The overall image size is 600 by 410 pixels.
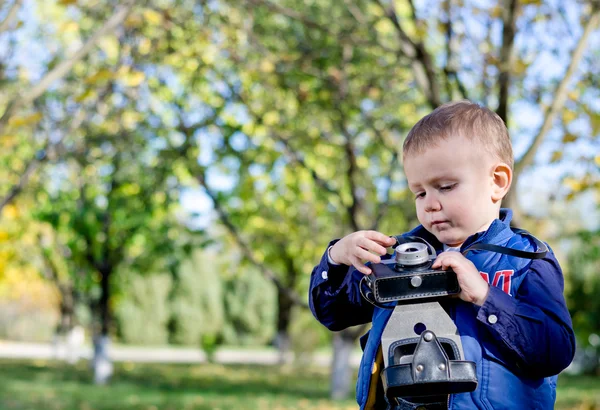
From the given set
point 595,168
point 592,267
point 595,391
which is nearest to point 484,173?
point 595,168

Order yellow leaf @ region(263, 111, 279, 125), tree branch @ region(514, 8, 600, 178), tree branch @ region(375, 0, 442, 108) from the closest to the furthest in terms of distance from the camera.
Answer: tree branch @ region(514, 8, 600, 178) < tree branch @ region(375, 0, 442, 108) < yellow leaf @ region(263, 111, 279, 125)

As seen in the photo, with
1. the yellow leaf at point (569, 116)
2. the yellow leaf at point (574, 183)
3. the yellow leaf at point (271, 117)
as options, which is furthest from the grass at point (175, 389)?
the yellow leaf at point (569, 116)

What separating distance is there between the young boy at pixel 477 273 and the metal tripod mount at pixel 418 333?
0.04m

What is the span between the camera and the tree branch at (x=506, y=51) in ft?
17.3

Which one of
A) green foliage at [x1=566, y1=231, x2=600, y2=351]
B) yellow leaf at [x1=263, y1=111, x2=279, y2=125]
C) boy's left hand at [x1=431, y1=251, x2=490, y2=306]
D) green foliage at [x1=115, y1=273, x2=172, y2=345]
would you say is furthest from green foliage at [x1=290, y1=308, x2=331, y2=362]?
boy's left hand at [x1=431, y1=251, x2=490, y2=306]

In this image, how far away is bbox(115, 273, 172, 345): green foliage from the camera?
27.4 m

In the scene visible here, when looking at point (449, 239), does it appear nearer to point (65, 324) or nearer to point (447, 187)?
point (447, 187)

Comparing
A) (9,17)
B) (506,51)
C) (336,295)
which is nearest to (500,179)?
(336,295)

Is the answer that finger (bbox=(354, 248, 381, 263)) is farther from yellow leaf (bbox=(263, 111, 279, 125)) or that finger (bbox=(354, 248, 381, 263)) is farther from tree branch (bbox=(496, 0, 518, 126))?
yellow leaf (bbox=(263, 111, 279, 125))

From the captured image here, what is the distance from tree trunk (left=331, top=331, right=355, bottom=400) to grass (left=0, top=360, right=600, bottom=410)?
12.8 inches

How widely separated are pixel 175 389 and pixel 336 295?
40.1 feet

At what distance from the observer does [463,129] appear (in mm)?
1787

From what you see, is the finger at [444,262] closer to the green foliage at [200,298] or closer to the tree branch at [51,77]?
the tree branch at [51,77]

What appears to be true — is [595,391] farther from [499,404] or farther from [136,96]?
[499,404]
